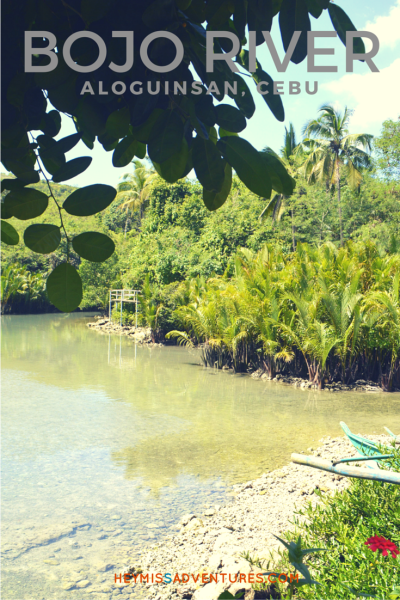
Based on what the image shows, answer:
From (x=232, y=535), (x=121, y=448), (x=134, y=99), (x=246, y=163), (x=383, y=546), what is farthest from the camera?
(x=121, y=448)

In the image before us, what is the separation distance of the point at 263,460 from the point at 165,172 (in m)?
5.79

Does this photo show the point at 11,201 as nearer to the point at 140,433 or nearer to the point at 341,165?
the point at 140,433

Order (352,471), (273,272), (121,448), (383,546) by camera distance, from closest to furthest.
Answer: (352,471)
(383,546)
(121,448)
(273,272)

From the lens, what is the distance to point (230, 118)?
0.93 m

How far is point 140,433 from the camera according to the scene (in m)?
7.48

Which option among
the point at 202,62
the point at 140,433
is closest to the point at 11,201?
the point at 202,62

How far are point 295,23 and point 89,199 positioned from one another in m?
0.63

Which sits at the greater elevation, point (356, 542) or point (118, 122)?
point (118, 122)

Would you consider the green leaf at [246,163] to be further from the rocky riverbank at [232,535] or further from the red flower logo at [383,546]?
the rocky riverbank at [232,535]

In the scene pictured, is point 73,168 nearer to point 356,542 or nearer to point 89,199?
point 89,199

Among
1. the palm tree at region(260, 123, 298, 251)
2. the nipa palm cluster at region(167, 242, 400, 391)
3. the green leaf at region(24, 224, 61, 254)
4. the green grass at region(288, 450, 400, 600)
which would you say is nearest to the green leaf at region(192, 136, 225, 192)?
the green leaf at region(24, 224, 61, 254)

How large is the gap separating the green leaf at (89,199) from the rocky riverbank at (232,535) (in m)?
2.61

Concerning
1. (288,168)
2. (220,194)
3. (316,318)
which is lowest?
(316,318)

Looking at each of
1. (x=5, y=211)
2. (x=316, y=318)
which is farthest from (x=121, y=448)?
(x=5, y=211)
